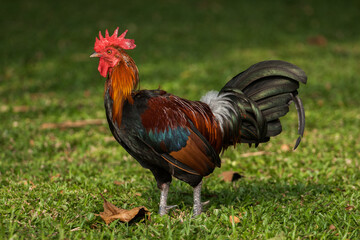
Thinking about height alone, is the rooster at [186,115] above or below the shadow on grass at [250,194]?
above

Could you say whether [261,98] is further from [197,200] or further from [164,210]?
[164,210]

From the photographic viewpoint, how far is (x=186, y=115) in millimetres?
3760

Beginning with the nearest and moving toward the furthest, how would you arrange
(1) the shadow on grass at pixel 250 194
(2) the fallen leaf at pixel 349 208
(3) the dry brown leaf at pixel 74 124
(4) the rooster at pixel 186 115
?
(4) the rooster at pixel 186 115 → (2) the fallen leaf at pixel 349 208 → (1) the shadow on grass at pixel 250 194 → (3) the dry brown leaf at pixel 74 124

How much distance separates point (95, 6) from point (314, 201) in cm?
1406

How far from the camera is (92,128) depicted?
7238 mm

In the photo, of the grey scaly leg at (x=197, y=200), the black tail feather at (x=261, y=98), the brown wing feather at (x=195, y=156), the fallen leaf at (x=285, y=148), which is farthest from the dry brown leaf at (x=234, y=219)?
the fallen leaf at (x=285, y=148)

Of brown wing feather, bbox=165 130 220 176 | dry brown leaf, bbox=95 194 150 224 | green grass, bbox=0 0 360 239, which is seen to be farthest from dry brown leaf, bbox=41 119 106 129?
brown wing feather, bbox=165 130 220 176

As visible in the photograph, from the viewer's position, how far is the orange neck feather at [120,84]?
3.61 metres

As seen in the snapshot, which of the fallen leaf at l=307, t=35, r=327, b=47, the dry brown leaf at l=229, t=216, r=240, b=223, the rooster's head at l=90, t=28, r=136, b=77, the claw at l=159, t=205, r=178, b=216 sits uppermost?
the fallen leaf at l=307, t=35, r=327, b=47

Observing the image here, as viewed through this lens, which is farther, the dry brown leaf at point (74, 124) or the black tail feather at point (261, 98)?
the dry brown leaf at point (74, 124)

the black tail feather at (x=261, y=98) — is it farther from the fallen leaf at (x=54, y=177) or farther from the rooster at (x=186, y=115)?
the fallen leaf at (x=54, y=177)

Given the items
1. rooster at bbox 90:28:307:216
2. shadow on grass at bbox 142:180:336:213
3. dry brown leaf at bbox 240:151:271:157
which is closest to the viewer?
rooster at bbox 90:28:307:216

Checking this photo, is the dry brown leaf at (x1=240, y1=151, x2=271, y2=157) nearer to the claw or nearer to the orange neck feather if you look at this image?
the claw

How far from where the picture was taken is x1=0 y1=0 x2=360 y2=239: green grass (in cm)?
385
